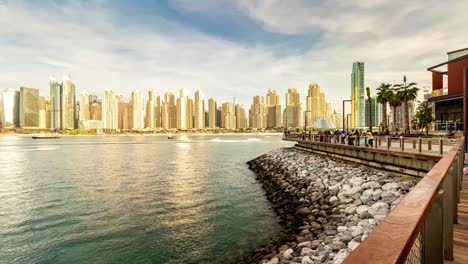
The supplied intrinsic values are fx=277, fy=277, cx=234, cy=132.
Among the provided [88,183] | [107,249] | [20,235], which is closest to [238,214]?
[107,249]

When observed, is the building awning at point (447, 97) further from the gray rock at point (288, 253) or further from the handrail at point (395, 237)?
the handrail at point (395, 237)

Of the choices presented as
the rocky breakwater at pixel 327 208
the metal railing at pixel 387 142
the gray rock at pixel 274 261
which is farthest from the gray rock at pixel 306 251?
the metal railing at pixel 387 142

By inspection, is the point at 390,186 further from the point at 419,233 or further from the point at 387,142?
the point at 419,233

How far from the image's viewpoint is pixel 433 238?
2.28 m

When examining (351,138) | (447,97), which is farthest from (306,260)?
(447,97)

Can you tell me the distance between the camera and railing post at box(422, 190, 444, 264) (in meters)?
2.22

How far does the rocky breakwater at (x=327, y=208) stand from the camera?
923cm

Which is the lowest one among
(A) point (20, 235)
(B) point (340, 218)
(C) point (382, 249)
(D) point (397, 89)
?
(A) point (20, 235)

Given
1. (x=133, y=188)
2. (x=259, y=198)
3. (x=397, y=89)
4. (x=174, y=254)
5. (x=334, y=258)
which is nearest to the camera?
(x=334, y=258)

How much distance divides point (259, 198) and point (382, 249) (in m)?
18.4

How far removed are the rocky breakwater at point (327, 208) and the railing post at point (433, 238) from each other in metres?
4.91

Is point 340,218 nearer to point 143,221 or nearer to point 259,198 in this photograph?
point 259,198

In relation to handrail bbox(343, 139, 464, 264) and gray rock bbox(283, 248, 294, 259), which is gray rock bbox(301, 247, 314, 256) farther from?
handrail bbox(343, 139, 464, 264)

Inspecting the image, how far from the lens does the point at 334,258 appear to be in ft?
26.9
